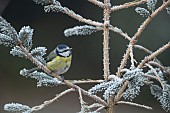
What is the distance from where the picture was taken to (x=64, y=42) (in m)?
5.83

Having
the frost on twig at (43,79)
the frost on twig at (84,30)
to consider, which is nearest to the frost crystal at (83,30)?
the frost on twig at (84,30)

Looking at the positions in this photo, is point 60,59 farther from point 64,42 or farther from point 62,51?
point 64,42

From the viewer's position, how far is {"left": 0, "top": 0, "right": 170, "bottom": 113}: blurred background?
5145 millimetres

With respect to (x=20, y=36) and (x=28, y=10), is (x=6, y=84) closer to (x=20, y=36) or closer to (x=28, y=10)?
(x=28, y=10)

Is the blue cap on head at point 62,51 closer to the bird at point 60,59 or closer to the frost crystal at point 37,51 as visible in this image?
the bird at point 60,59

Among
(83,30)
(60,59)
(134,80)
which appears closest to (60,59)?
(60,59)

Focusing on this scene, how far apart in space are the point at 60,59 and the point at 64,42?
11.8ft

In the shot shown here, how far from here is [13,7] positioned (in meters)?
5.58

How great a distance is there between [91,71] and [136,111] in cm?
86

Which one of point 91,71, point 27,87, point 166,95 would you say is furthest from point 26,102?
point 166,95

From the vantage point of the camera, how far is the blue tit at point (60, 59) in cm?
215

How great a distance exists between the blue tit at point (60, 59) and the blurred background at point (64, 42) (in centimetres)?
282

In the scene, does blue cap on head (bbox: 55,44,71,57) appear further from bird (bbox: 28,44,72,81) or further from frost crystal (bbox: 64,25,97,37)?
frost crystal (bbox: 64,25,97,37)

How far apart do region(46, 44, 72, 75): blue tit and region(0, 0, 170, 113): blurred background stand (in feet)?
9.27
